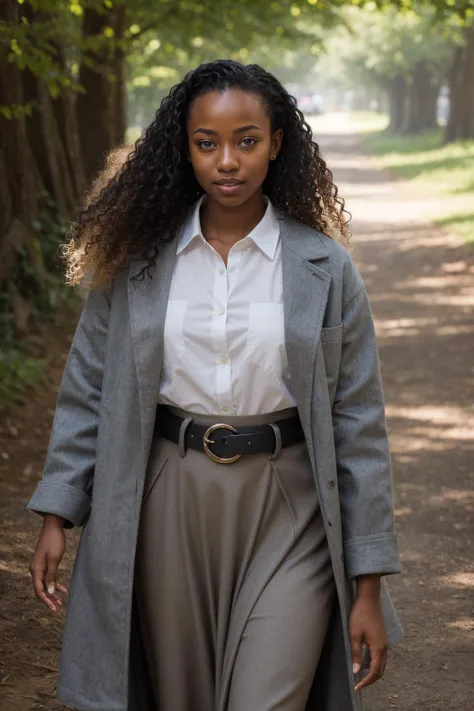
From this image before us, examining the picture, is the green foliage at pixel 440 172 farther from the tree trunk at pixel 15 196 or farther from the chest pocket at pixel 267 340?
the chest pocket at pixel 267 340

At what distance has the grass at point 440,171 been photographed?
22141 mm

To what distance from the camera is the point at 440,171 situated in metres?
31.0

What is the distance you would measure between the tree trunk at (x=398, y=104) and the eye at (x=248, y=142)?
5651 cm

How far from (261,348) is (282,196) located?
0.47 metres

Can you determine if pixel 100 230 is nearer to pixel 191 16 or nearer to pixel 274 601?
pixel 274 601

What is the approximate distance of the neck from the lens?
3.09 meters

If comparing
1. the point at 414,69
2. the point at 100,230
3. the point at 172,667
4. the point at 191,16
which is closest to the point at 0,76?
the point at 100,230

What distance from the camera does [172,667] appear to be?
303cm

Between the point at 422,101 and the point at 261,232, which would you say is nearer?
the point at 261,232

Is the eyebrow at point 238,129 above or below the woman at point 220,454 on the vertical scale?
above

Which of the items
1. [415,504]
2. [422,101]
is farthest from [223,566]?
[422,101]

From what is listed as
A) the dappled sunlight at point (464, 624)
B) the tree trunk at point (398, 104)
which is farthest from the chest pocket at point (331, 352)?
the tree trunk at point (398, 104)

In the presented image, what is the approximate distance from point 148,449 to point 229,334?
347mm

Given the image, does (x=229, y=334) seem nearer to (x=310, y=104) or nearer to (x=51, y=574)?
(x=51, y=574)
